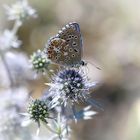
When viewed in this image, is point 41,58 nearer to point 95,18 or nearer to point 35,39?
point 35,39

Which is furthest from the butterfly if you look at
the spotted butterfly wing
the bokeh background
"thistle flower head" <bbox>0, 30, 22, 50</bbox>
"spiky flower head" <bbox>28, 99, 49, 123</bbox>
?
the bokeh background

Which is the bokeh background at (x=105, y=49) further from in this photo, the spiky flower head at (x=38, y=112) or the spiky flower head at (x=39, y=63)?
the spiky flower head at (x=38, y=112)

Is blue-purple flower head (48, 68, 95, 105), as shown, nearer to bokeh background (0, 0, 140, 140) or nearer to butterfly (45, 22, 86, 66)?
butterfly (45, 22, 86, 66)

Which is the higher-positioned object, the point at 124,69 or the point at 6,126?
the point at 124,69

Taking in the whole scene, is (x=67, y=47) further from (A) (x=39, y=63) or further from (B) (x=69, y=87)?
(A) (x=39, y=63)

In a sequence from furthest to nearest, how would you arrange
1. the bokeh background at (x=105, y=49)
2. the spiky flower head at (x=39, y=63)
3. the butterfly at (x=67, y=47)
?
the bokeh background at (x=105, y=49)
the spiky flower head at (x=39, y=63)
the butterfly at (x=67, y=47)

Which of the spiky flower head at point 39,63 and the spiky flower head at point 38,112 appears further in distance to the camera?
the spiky flower head at point 39,63

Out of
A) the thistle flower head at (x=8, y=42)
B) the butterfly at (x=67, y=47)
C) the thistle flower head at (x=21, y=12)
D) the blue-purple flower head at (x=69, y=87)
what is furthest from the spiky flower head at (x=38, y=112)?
the thistle flower head at (x=21, y=12)

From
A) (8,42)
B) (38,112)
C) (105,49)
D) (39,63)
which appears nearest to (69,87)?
(38,112)

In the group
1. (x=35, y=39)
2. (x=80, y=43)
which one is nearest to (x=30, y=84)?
(x=35, y=39)
